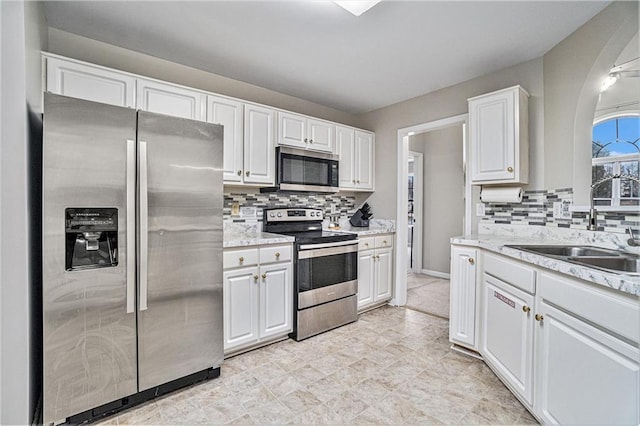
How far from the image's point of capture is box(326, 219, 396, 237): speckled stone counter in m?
3.42

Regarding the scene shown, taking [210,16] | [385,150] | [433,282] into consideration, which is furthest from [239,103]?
[433,282]

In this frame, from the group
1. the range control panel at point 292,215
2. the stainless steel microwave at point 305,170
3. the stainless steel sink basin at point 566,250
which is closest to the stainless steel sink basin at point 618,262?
the stainless steel sink basin at point 566,250

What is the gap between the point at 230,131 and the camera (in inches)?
103

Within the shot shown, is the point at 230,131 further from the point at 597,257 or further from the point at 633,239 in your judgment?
the point at 633,239

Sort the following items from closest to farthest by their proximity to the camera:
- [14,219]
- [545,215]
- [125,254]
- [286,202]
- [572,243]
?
[14,219] → [125,254] → [572,243] → [545,215] → [286,202]

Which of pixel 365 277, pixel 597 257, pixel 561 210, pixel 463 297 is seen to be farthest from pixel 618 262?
pixel 365 277

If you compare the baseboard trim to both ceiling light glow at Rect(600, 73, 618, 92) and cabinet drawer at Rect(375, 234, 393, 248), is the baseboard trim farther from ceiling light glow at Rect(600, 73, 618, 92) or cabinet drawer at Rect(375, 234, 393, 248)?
ceiling light glow at Rect(600, 73, 618, 92)

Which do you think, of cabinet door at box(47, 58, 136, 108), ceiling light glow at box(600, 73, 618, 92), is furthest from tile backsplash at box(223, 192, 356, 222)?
ceiling light glow at box(600, 73, 618, 92)

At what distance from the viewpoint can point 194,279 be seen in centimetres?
195

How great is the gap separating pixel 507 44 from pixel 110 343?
3.38m

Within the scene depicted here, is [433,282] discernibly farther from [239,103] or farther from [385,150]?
[239,103]

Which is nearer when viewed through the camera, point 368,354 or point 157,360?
point 157,360

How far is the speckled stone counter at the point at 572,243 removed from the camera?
1.11 meters

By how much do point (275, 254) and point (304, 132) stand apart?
1345mm
